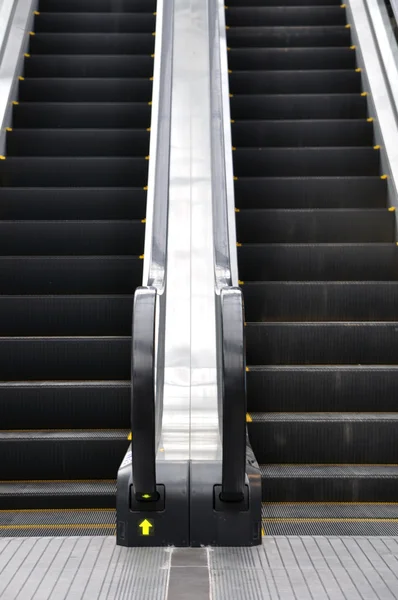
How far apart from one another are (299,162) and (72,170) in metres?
1.59

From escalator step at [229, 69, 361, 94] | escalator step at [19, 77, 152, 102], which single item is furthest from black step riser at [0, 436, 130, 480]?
escalator step at [229, 69, 361, 94]

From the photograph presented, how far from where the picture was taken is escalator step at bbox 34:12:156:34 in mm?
7742

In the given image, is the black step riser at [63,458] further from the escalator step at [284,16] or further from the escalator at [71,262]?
the escalator step at [284,16]

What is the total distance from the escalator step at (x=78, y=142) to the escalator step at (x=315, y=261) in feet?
4.77

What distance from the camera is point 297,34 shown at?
7.63 meters

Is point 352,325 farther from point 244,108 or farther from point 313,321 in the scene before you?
point 244,108

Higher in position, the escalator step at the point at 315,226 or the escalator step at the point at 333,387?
the escalator step at the point at 315,226

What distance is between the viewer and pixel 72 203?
235 inches

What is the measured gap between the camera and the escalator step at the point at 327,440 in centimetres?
450

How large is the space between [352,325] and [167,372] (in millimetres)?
1178

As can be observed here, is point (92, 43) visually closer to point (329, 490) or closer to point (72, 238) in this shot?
point (72, 238)

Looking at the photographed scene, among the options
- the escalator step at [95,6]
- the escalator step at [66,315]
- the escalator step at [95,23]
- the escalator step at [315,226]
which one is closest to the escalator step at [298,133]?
the escalator step at [315,226]

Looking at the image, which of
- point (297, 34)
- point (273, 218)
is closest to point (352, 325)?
point (273, 218)

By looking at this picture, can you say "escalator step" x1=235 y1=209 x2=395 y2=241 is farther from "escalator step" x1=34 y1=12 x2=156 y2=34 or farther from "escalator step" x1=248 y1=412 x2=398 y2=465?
"escalator step" x1=34 y1=12 x2=156 y2=34
